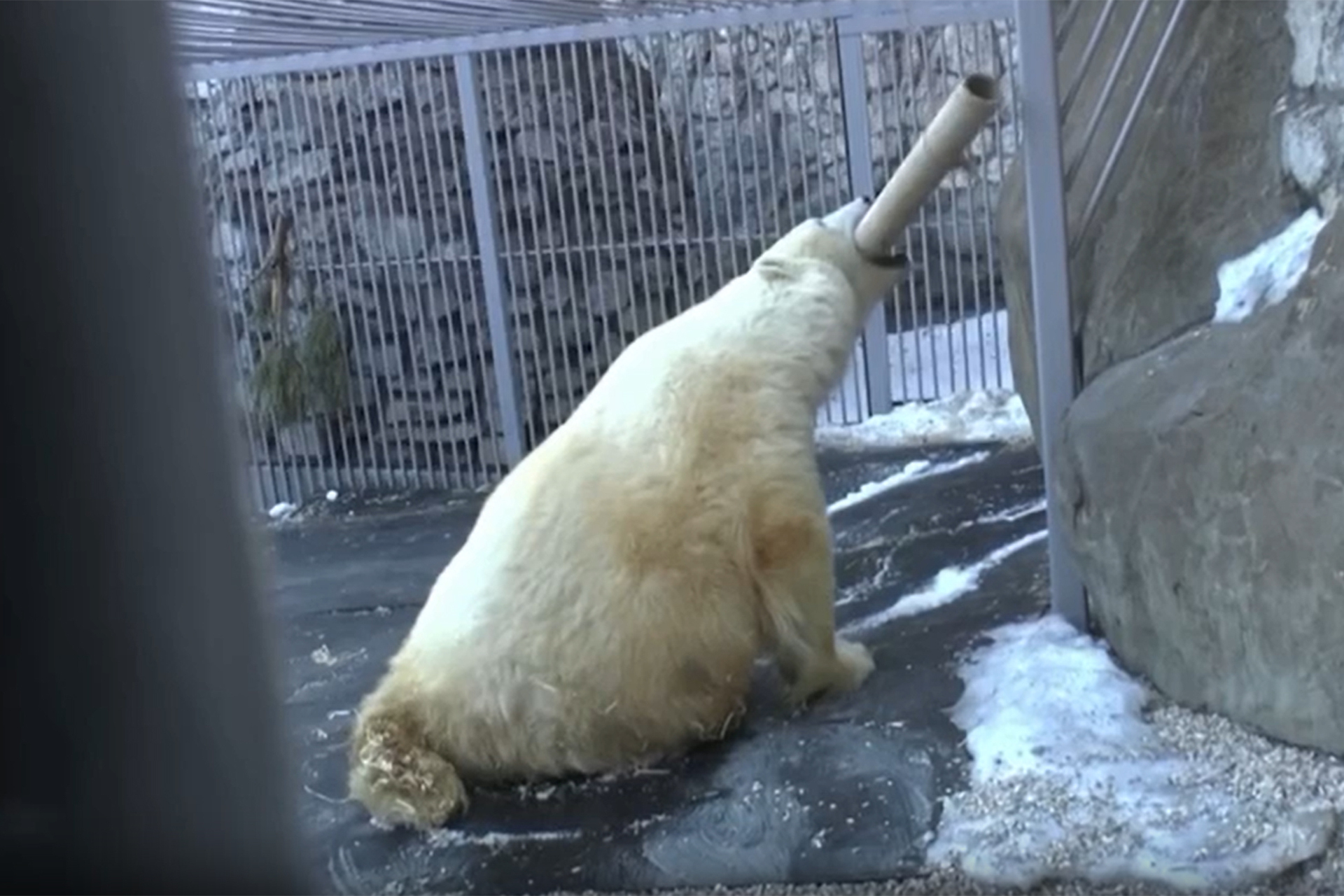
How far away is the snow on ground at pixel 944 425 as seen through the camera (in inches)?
251

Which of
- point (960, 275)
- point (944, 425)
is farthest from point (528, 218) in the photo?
point (944, 425)

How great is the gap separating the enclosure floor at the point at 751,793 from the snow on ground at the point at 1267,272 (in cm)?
95

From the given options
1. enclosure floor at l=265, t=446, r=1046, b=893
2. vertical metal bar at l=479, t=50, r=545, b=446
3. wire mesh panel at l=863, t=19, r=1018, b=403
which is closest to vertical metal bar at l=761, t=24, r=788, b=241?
wire mesh panel at l=863, t=19, r=1018, b=403

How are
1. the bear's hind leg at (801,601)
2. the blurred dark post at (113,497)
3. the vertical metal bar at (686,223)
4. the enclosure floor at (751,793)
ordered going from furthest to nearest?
1. the vertical metal bar at (686,223)
2. the bear's hind leg at (801,601)
3. the enclosure floor at (751,793)
4. the blurred dark post at (113,497)

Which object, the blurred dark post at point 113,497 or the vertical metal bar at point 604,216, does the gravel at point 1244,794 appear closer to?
the blurred dark post at point 113,497

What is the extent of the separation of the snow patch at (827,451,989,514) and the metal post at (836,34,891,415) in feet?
2.92

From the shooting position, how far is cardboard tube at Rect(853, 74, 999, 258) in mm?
3672

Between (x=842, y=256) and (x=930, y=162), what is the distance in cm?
33

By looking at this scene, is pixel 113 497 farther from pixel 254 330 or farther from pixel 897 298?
pixel 254 330

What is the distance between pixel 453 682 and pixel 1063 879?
128cm

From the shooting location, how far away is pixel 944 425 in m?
6.57

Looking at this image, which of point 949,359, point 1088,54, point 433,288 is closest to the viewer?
point 1088,54

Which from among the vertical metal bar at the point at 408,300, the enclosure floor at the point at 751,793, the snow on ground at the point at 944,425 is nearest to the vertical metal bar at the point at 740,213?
the snow on ground at the point at 944,425

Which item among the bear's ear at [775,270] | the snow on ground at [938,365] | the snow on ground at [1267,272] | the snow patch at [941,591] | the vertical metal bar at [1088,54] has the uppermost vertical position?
the vertical metal bar at [1088,54]
